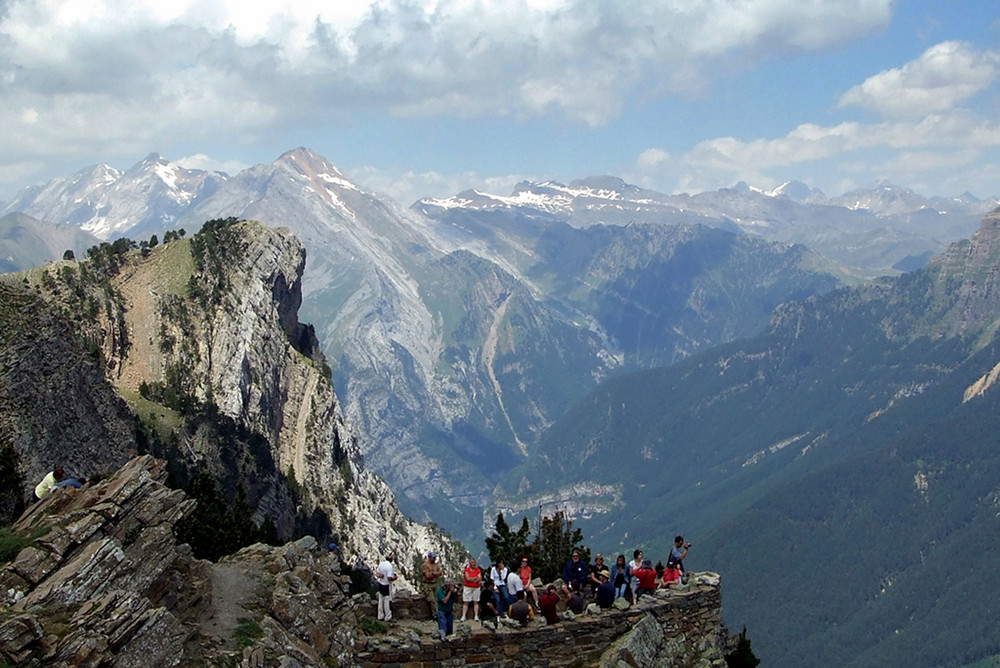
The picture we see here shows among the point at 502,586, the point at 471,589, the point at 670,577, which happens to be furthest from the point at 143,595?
the point at 670,577

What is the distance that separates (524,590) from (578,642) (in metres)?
3.18

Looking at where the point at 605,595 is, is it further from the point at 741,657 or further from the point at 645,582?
the point at 741,657

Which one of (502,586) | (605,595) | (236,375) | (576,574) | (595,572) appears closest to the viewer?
(605,595)

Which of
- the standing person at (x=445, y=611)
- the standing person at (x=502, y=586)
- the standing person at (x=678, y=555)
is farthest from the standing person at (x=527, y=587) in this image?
the standing person at (x=678, y=555)

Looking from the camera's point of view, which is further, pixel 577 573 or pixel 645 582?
pixel 577 573

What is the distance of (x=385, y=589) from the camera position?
41.6 m

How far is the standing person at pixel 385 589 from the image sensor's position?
40.2 m

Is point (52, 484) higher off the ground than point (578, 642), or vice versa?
point (52, 484)

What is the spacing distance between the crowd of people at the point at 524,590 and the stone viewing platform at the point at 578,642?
1.70 feet

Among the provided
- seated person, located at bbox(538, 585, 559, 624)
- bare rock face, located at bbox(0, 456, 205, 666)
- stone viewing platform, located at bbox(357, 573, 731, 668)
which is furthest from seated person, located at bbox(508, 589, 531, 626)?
bare rock face, located at bbox(0, 456, 205, 666)

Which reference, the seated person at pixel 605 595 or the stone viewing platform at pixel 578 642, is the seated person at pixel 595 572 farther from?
the stone viewing platform at pixel 578 642

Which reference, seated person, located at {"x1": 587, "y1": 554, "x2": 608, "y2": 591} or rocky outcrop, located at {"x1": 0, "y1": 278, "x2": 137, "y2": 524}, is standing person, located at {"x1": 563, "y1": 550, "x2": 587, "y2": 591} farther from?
rocky outcrop, located at {"x1": 0, "y1": 278, "x2": 137, "y2": 524}

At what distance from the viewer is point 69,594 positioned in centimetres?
2991

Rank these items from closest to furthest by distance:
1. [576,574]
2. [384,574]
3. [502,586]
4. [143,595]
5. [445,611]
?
[143,595] → [445,611] → [502,586] → [384,574] → [576,574]
